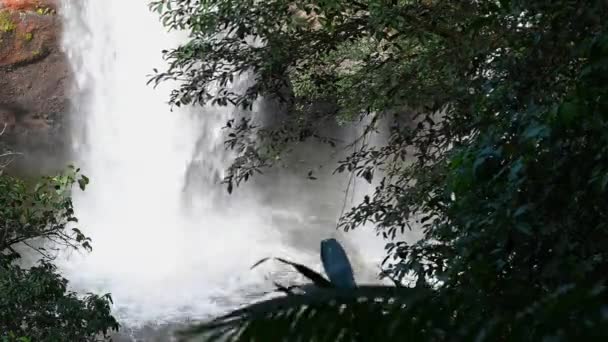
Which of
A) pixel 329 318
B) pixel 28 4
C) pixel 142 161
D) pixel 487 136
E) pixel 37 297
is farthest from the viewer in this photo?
pixel 142 161

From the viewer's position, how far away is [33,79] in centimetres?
1528

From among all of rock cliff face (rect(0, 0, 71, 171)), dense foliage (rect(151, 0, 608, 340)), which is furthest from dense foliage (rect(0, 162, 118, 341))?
rock cliff face (rect(0, 0, 71, 171))

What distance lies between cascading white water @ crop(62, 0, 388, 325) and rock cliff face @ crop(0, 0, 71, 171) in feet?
1.00

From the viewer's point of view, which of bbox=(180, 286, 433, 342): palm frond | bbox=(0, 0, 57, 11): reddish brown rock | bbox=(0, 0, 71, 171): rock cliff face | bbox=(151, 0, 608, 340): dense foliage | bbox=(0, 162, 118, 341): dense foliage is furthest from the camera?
bbox=(0, 0, 71, 171): rock cliff face

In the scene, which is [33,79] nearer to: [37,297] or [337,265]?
[37,297]

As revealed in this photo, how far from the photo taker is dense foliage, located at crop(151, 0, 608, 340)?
1144 millimetres

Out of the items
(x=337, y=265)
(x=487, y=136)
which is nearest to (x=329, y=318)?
(x=337, y=265)

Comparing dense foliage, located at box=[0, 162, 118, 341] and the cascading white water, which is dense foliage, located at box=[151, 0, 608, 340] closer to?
dense foliage, located at box=[0, 162, 118, 341]

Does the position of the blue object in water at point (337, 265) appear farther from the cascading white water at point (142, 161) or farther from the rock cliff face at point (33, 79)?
the rock cliff face at point (33, 79)

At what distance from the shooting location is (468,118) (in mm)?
3992

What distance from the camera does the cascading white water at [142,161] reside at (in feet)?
41.8

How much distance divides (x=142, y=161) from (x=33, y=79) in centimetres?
271

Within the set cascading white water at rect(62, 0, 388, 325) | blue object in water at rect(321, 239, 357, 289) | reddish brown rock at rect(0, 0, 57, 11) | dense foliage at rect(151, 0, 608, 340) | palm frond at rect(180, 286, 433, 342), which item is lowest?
palm frond at rect(180, 286, 433, 342)

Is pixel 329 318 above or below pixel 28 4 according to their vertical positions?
below
